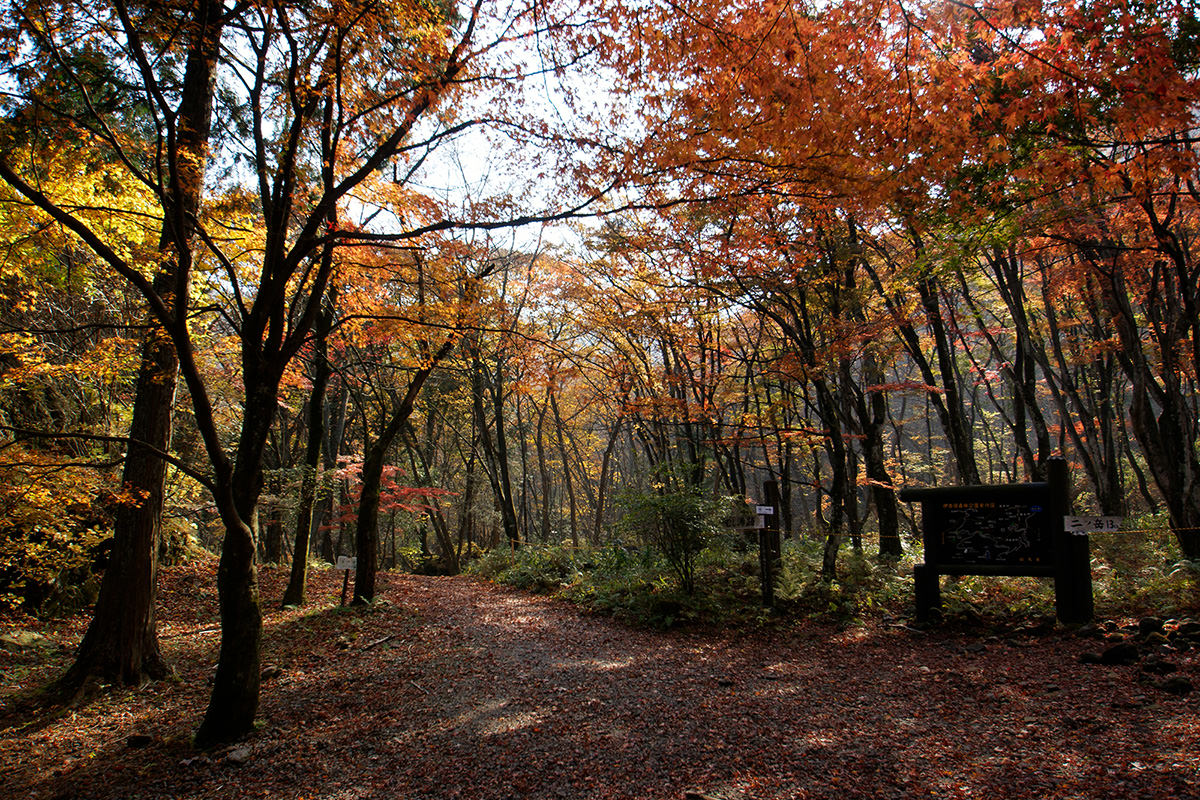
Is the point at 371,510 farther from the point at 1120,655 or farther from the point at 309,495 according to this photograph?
the point at 1120,655

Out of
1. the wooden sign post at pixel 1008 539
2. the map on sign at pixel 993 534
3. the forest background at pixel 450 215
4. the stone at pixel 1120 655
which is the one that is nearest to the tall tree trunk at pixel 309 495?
the forest background at pixel 450 215

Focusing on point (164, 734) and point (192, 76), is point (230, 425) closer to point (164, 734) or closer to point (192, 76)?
point (192, 76)

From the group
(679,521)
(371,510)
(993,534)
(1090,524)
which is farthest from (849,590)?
(371,510)

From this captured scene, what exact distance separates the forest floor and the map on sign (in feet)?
2.95

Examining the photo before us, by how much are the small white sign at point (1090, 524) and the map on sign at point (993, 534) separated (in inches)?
17.3

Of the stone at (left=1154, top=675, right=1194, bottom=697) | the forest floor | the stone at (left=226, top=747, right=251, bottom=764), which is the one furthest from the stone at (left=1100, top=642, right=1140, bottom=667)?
the stone at (left=226, top=747, right=251, bottom=764)

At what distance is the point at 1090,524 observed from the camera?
5.63 metres

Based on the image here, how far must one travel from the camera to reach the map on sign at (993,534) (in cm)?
633

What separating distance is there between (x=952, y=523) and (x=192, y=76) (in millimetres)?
10634

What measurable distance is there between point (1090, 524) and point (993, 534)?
1.04 metres

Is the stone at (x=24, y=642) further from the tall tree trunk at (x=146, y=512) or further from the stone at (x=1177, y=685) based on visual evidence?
the stone at (x=1177, y=685)

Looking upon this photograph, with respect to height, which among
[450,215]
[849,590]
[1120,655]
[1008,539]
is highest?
[450,215]

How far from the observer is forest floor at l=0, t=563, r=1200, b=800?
321 cm

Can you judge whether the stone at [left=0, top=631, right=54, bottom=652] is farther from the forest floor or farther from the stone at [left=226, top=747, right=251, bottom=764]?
the stone at [left=226, top=747, right=251, bottom=764]
